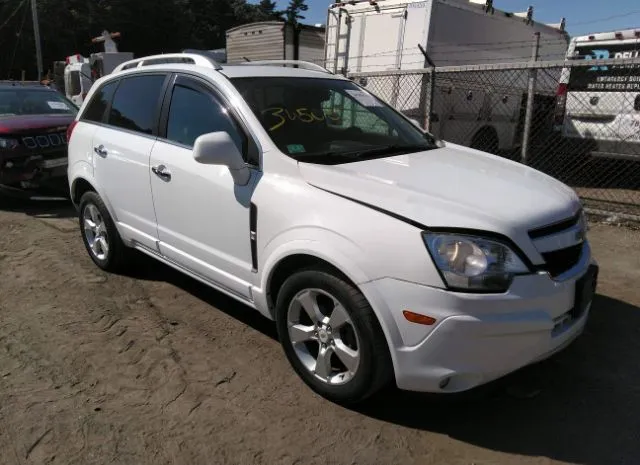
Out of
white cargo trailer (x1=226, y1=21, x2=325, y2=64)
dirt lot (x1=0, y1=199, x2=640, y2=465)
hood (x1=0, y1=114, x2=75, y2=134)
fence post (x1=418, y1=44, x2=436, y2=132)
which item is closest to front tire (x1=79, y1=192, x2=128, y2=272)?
dirt lot (x1=0, y1=199, x2=640, y2=465)

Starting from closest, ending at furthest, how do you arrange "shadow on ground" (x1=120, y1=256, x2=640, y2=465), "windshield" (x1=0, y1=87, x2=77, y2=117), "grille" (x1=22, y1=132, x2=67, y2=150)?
"shadow on ground" (x1=120, y1=256, x2=640, y2=465) < "grille" (x1=22, y1=132, x2=67, y2=150) < "windshield" (x1=0, y1=87, x2=77, y2=117)

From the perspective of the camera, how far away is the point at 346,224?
259cm

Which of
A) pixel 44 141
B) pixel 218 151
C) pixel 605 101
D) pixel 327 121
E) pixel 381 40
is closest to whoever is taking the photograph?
pixel 218 151

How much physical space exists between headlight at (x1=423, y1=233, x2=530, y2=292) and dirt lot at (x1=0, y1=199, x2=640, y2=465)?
0.75 meters

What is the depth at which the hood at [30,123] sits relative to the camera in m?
6.72

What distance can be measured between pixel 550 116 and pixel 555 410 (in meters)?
7.26

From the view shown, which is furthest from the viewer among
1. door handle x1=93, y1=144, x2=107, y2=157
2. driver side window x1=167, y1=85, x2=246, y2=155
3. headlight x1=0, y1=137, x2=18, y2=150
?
headlight x1=0, y1=137, x2=18, y2=150

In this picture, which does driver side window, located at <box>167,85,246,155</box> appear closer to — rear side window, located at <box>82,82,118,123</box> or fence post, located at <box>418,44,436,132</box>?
rear side window, located at <box>82,82,118,123</box>

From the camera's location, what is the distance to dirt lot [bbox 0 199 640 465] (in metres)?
2.56

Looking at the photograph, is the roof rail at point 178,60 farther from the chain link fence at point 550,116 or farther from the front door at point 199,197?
the chain link fence at point 550,116

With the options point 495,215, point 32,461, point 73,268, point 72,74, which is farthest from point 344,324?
point 72,74

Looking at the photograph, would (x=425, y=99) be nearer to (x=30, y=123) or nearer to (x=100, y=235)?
(x=100, y=235)

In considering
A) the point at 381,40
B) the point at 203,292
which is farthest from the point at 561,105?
the point at 203,292

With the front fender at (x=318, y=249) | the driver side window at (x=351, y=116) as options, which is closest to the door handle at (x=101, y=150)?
the driver side window at (x=351, y=116)
